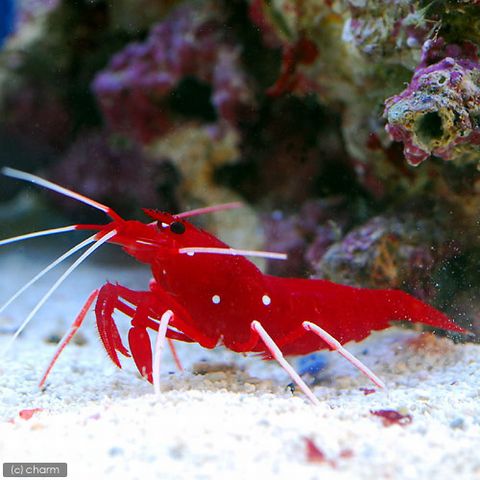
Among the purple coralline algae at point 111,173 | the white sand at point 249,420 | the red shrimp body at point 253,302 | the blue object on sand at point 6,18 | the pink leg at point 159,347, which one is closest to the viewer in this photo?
the white sand at point 249,420

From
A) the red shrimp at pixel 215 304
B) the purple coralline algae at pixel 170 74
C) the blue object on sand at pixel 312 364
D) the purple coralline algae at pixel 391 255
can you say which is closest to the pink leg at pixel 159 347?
the red shrimp at pixel 215 304

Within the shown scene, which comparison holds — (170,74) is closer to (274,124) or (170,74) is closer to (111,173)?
(274,124)

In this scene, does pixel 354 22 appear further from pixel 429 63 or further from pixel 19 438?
pixel 19 438

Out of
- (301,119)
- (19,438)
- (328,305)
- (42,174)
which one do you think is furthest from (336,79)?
(42,174)

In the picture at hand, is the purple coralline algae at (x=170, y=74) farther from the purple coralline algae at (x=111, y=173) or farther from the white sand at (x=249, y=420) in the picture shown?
the white sand at (x=249, y=420)

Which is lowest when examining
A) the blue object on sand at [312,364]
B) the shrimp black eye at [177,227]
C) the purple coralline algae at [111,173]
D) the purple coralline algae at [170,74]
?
Result: the blue object on sand at [312,364]

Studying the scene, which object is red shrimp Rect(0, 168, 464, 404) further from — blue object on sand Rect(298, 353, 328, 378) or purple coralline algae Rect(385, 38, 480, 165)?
purple coralline algae Rect(385, 38, 480, 165)

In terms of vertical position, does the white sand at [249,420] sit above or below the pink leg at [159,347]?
below
